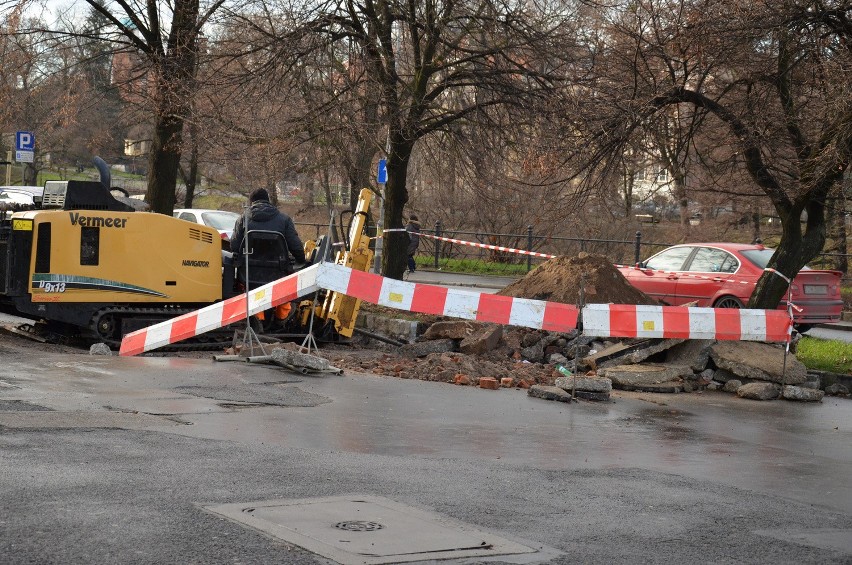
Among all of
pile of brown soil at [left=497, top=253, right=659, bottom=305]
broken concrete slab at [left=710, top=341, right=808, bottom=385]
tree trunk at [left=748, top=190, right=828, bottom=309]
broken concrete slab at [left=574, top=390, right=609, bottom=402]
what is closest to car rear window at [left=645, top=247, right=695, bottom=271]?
pile of brown soil at [left=497, top=253, right=659, bottom=305]

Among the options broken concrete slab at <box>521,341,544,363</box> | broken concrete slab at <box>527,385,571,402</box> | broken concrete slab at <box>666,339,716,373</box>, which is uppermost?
broken concrete slab at <box>666,339,716,373</box>

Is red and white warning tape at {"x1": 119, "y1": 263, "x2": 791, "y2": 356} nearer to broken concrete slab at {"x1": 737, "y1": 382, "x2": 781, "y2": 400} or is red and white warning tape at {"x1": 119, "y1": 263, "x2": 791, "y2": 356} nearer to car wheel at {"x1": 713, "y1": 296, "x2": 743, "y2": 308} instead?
broken concrete slab at {"x1": 737, "y1": 382, "x2": 781, "y2": 400}

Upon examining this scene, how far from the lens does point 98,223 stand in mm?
15312

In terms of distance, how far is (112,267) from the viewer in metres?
15.5

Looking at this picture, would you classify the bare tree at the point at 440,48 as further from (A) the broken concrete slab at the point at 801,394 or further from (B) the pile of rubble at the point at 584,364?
(A) the broken concrete slab at the point at 801,394

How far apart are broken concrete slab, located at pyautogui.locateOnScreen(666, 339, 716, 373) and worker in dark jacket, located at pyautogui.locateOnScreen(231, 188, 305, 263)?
5.43 metres

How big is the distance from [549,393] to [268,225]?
232 inches

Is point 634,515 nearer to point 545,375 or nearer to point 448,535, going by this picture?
point 448,535

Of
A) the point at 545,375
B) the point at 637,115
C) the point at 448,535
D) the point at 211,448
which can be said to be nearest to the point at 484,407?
the point at 545,375

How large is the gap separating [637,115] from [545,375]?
4368mm

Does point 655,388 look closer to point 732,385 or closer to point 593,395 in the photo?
point 732,385

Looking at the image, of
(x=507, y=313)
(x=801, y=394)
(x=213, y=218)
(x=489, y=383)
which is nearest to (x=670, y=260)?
(x=801, y=394)

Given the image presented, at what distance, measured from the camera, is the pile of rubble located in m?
13.2

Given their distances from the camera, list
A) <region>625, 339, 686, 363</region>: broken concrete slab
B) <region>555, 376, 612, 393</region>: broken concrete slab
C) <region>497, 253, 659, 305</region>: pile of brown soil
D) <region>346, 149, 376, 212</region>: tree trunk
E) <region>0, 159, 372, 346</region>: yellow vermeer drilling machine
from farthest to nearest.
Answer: <region>346, 149, 376, 212</region>: tree trunk < <region>497, 253, 659, 305</region>: pile of brown soil < <region>0, 159, 372, 346</region>: yellow vermeer drilling machine < <region>625, 339, 686, 363</region>: broken concrete slab < <region>555, 376, 612, 393</region>: broken concrete slab
